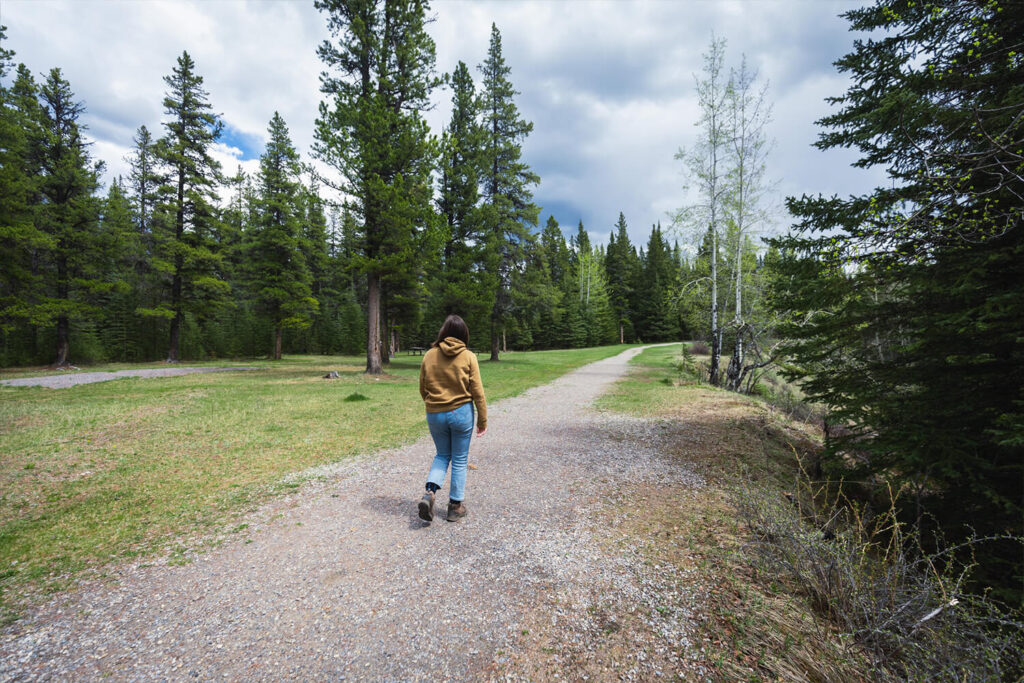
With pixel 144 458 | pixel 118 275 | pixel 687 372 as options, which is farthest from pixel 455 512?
pixel 118 275

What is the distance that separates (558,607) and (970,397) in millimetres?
4605

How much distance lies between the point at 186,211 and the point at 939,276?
30.5m

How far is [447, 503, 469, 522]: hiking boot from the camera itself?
3713 millimetres

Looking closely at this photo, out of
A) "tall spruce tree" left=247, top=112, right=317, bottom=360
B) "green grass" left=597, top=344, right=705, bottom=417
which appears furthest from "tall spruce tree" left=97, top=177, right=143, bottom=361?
"green grass" left=597, top=344, right=705, bottom=417

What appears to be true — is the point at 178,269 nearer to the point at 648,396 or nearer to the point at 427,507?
the point at 427,507

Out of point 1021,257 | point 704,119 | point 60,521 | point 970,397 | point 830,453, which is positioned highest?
point 704,119

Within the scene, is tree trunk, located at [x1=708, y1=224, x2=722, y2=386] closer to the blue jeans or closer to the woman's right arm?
the woman's right arm

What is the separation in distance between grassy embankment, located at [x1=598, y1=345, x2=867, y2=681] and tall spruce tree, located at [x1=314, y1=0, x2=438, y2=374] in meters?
12.2

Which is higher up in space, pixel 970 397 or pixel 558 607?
pixel 970 397

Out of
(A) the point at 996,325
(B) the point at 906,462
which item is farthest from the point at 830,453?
(A) the point at 996,325

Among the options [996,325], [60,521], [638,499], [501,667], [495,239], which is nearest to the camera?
[501,667]

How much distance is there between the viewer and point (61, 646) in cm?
219

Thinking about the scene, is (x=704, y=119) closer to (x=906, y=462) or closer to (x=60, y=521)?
(x=906, y=462)

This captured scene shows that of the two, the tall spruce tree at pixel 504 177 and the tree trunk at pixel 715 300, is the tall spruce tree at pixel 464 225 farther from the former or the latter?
the tree trunk at pixel 715 300
